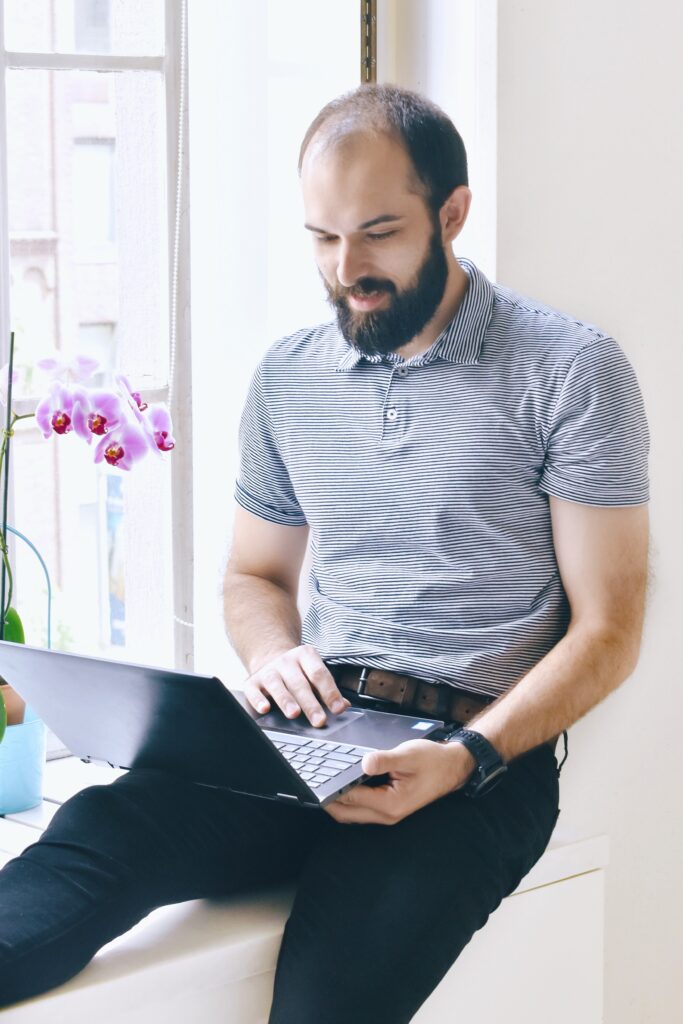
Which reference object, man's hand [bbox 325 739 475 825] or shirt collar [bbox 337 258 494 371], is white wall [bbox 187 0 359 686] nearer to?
shirt collar [bbox 337 258 494 371]

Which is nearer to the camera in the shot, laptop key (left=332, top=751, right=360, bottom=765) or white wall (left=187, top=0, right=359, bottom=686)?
laptop key (left=332, top=751, right=360, bottom=765)

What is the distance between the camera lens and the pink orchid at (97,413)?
4.94 feet

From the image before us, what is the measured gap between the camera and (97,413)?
151 centimetres

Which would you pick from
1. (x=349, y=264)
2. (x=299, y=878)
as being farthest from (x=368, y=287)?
(x=299, y=878)

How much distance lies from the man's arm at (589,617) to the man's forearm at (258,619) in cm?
34

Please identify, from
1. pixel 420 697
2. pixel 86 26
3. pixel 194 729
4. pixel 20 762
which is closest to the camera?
pixel 194 729

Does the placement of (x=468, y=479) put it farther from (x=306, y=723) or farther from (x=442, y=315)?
(x=306, y=723)

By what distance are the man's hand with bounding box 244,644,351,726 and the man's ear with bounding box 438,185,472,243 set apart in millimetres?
554

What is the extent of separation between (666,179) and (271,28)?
0.64 metres

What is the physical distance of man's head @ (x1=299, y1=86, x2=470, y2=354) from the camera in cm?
162

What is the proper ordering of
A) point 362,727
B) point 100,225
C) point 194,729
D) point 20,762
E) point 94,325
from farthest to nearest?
point 94,325 → point 100,225 → point 20,762 → point 362,727 → point 194,729

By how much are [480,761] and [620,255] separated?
92 centimetres

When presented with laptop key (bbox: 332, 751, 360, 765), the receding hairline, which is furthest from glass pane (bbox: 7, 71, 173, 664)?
laptop key (bbox: 332, 751, 360, 765)

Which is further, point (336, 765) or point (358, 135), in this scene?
point (358, 135)
